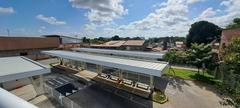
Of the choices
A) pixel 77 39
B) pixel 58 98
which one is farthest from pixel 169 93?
pixel 77 39

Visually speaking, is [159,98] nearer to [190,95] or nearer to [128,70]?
[190,95]

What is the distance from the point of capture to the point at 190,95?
14.2m

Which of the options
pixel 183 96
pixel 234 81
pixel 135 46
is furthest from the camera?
pixel 135 46

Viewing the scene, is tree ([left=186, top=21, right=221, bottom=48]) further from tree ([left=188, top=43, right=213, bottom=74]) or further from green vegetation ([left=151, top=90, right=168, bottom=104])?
green vegetation ([left=151, top=90, right=168, bottom=104])

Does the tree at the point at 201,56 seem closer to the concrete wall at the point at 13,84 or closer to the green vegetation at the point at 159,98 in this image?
the green vegetation at the point at 159,98

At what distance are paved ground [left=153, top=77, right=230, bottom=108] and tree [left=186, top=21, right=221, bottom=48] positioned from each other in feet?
117

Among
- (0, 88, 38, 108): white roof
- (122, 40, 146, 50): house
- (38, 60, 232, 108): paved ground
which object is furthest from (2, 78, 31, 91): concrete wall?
(122, 40, 146, 50): house

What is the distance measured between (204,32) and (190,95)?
41068 millimetres

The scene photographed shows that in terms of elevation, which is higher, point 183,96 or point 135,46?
point 135,46

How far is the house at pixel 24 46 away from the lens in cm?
2894

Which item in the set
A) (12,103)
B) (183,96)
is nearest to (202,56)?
(183,96)

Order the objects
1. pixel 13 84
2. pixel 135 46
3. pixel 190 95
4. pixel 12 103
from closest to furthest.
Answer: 1. pixel 12 103
2. pixel 190 95
3. pixel 13 84
4. pixel 135 46

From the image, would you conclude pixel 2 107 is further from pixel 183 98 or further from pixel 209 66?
pixel 209 66

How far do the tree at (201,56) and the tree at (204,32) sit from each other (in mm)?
32884
